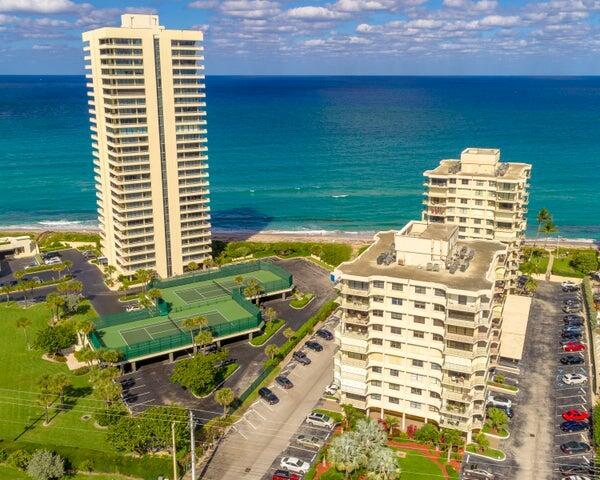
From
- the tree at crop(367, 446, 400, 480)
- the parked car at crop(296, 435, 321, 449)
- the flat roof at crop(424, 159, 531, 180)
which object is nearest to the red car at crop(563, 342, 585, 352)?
the flat roof at crop(424, 159, 531, 180)

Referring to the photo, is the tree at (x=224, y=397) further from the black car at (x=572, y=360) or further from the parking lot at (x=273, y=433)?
the black car at (x=572, y=360)

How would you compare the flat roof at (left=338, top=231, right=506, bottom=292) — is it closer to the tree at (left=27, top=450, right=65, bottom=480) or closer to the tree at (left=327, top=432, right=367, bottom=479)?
the tree at (left=327, top=432, right=367, bottom=479)

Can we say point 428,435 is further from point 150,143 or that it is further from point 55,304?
point 150,143

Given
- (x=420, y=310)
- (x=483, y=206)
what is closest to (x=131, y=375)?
(x=420, y=310)

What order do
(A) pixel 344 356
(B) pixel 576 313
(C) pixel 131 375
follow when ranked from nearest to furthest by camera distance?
1. (A) pixel 344 356
2. (C) pixel 131 375
3. (B) pixel 576 313

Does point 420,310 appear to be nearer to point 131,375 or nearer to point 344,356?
point 344,356

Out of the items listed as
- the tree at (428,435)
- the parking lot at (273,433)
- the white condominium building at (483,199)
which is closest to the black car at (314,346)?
the parking lot at (273,433)
